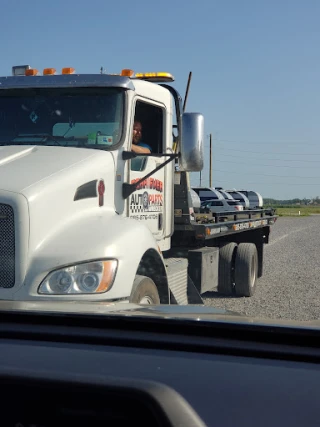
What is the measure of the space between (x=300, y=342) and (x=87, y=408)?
30.0 inches

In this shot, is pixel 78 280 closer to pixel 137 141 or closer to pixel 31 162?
pixel 31 162

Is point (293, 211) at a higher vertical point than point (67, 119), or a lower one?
lower

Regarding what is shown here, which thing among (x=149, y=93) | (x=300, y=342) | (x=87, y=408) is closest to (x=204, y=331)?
(x=300, y=342)

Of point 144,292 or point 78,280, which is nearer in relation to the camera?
point 78,280

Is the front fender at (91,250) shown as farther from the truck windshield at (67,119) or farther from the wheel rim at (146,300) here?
the truck windshield at (67,119)

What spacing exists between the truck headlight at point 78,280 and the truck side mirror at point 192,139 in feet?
6.15

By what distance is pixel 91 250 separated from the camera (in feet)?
15.0

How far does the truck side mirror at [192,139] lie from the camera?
601cm

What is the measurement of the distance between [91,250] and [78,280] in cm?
24

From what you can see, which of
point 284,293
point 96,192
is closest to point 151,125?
point 96,192

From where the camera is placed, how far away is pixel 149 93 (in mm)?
6496

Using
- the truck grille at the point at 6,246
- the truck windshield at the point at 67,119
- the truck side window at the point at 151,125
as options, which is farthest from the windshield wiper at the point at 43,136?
the truck grille at the point at 6,246

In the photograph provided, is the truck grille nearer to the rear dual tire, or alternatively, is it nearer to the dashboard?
the dashboard

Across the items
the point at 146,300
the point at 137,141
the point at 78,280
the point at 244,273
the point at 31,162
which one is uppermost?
the point at 137,141
